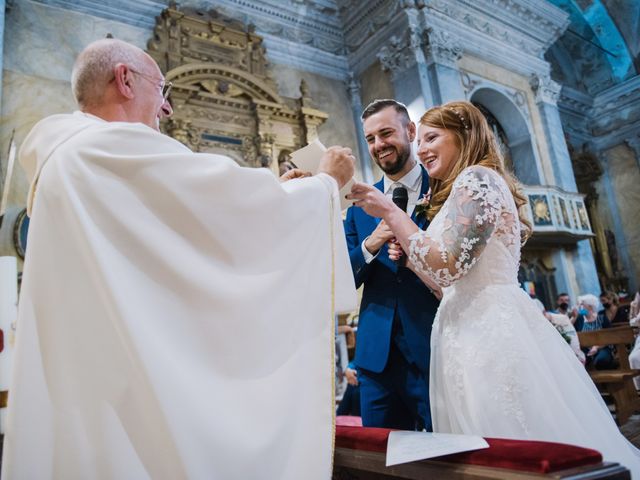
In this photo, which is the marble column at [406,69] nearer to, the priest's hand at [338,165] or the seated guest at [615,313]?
the seated guest at [615,313]

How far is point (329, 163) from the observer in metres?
1.91

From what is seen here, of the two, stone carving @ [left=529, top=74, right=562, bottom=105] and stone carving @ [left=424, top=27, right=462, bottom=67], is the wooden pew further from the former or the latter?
stone carving @ [left=529, top=74, right=562, bottom=105]

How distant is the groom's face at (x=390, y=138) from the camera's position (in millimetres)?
2385

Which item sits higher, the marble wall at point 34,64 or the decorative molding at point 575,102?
the decorative molding at point 575,102

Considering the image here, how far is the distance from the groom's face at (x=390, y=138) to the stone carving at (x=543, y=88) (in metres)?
11.9

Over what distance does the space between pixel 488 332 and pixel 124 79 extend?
1657 millimetres

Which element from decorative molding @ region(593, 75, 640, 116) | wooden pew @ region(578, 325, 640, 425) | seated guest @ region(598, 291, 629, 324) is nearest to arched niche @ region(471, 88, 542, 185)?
seated guest @ region(598, 291, 629, 324)

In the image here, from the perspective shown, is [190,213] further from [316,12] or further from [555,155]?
[555,155]

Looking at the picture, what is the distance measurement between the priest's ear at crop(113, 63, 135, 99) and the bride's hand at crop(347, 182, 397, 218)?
0.96m

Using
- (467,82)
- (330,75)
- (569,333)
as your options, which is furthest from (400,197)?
(467,82)

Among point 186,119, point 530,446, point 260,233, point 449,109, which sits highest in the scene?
point 186,119

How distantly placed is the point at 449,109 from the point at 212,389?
150 cm

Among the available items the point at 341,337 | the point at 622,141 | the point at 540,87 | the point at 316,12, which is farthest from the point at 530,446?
the point at 622,141

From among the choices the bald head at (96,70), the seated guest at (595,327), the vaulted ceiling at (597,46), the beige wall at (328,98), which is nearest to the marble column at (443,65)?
the beige wall at (328,98)
